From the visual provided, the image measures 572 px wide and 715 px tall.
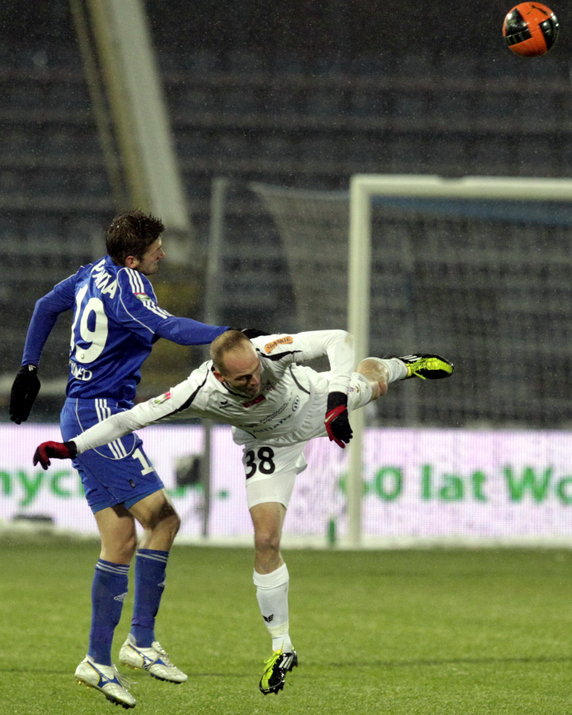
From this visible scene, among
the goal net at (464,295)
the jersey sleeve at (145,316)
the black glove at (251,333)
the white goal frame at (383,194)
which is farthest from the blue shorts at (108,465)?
the goal net at (464,295)

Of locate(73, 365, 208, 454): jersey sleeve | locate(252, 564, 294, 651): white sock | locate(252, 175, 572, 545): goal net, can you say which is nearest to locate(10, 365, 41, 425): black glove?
locate(73, 365, 208, 454): jersey sleeve

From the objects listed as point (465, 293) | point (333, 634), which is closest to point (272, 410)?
point (333, 634)

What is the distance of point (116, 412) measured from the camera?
522 centimetres

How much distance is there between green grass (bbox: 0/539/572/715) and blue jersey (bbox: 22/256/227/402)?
1.23 metres

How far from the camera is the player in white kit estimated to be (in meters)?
4.66

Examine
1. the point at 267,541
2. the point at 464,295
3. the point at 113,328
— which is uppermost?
the point at 464,295

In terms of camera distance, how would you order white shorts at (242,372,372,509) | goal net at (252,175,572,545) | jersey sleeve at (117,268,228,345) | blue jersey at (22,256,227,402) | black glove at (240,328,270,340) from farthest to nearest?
1. goal net at (252,175,572,545)
2. white shorts at (242,372,372,509)
3. blue jersey at (22,256,227,402)
4. jersey sleeve at (117,268,228,345)
5. black glove at (240,328,270,340)

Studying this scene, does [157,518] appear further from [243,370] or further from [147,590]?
[243,370]

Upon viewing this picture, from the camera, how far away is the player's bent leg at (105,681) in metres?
4.87

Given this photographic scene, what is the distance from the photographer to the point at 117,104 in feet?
71.0

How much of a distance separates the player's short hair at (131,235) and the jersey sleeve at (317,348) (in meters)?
0.62

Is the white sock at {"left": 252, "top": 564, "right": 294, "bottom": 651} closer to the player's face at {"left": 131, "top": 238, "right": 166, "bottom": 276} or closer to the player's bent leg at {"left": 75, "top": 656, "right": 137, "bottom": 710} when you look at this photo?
the player's bent leg at {"left": 75, "top": 656, "right": 137, "bottom": 710}

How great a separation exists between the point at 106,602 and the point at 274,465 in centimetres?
83

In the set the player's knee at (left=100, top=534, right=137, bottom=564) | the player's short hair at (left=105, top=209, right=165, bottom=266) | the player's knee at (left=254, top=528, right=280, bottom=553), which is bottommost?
the player's knee at (left=100, top=534, right=137, bottom=564)
